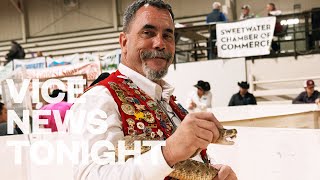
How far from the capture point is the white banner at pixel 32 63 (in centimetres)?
822

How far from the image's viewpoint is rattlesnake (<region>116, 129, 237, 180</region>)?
0.88m

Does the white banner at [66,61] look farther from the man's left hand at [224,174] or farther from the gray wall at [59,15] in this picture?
the man's left hand at [224,174]

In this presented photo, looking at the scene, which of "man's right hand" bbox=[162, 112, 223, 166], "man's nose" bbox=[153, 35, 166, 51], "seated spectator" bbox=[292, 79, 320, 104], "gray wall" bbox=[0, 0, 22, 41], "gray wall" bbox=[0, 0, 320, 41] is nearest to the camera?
"man's right hand" bbox=[162, 112, 223, 166]

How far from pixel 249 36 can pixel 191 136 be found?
5.61 meters

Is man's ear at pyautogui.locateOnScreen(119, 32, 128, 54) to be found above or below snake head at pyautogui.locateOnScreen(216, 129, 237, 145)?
above

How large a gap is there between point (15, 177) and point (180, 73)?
4630 millimetres

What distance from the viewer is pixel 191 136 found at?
79 cm

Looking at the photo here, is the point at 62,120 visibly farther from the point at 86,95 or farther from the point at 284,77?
the point at 284,77

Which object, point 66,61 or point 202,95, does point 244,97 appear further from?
point 66,61

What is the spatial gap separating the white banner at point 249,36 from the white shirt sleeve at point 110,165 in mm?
5458

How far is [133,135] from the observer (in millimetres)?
947

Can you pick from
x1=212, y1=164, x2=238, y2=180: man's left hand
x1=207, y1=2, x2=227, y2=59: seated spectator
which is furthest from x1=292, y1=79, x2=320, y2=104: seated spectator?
x1=212, y1=164, x2=238, y2=180: man's left hand

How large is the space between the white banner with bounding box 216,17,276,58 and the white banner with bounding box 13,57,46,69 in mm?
4041

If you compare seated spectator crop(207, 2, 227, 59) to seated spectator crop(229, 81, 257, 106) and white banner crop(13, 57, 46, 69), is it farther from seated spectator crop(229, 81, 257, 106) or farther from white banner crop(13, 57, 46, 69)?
white banner crop(13, 57, 46, 69)
